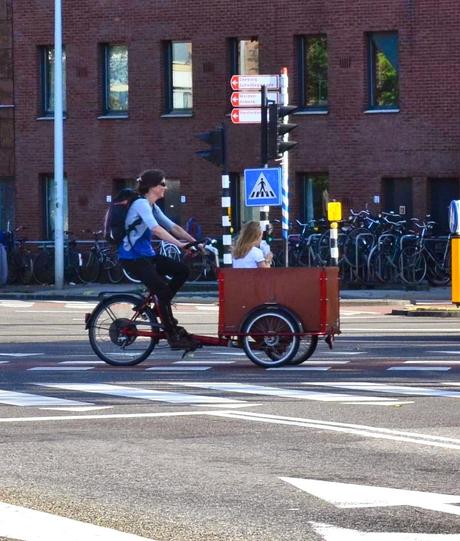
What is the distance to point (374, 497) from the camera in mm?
8562

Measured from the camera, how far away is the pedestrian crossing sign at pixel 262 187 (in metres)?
26.8

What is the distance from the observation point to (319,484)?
355 inches

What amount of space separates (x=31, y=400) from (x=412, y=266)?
73.2 feet

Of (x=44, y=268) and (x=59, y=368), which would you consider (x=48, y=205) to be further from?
(x=59, y=368)

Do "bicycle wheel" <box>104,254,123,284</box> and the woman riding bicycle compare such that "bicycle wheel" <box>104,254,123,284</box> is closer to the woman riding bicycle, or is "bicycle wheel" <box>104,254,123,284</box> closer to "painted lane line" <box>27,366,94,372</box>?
"painted lane line" <box>27,366,94,372</box>

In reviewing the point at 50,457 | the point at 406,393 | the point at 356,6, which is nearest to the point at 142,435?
the point at 50,457

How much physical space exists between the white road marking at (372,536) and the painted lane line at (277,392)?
5738mm

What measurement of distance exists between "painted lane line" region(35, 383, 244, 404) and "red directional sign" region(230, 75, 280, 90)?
12437 millimetres

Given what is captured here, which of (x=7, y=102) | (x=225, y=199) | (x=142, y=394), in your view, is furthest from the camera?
(x=7, y=102)

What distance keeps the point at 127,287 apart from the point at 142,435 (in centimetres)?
2701

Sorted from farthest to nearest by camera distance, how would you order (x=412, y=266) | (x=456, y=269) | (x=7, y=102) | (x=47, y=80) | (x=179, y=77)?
(x=7, y=102), (x=47, y=80), (x=179, y=77), (x=412, y=266), (x=456, y=269)

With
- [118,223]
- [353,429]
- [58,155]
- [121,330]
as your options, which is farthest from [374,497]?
[58,155]

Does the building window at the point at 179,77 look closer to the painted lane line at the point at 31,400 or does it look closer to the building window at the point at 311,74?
the building window at the point at 311,74

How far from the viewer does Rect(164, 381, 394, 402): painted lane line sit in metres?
13.5
